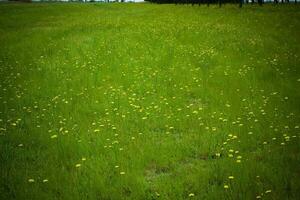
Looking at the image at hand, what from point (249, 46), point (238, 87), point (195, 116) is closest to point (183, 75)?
point (238, 87)

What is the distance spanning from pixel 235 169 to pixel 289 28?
2110 centimetres

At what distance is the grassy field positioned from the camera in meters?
6.34

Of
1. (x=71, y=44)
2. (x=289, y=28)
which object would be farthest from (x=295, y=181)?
(x=289, y=28)

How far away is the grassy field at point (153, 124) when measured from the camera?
6344 mm

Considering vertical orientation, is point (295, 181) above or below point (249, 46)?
below

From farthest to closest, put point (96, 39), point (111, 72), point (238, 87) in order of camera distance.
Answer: point (96, 39) → point (111, 72) → point (238, 87)

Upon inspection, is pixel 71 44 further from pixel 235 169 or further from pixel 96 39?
pixel 235 169

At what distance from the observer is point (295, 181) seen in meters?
6.00

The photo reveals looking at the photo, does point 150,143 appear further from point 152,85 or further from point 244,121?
point 152,85

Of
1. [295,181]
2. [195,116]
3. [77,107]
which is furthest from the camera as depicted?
[77,107]

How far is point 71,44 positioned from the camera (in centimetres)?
2281

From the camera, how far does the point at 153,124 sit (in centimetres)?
931

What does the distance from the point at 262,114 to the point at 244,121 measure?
662 mm

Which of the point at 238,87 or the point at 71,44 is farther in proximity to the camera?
the point at 71,44
